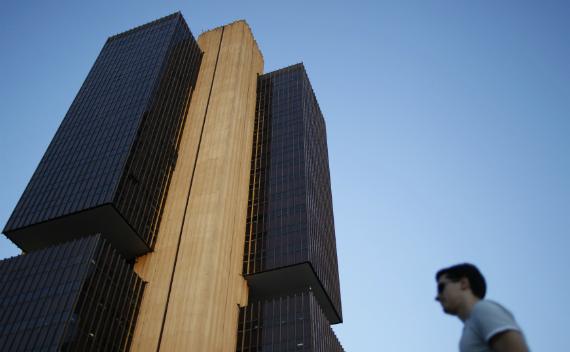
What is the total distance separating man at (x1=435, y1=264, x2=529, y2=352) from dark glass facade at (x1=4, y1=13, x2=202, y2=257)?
7320cm

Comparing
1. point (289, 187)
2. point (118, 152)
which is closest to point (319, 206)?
point (289, 187)

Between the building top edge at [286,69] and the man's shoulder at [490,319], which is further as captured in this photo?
the building top edge at [286,69]

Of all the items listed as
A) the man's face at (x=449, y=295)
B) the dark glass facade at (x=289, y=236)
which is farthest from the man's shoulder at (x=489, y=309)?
the dark glass facade at (x=289, y=236)

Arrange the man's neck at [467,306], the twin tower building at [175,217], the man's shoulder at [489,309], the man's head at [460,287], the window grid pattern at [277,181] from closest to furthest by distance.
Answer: the man's shoulder at [489,309] → the man's neck at [467,306] → the man's head at [460,287] → the twin tower building at [175,217] → the window grid pattern at [277,181]

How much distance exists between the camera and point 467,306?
5.69 meters

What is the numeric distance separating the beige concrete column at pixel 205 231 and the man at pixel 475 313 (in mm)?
61425

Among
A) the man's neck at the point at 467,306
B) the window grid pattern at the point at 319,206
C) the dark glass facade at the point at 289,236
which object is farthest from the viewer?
the window grid pattern at the point at 319,206

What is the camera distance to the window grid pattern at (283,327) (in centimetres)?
6731

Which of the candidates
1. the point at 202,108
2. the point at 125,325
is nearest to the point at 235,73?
the point at 202,108

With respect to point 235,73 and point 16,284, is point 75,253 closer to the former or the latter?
point 16,284

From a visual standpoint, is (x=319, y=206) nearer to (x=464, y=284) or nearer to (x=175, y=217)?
(x=175, y=217)

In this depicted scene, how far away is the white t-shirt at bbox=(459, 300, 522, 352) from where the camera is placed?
4746 millimetres

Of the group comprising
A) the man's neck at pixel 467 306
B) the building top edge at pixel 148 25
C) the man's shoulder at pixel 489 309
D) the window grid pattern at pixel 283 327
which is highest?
the building top edge at pixel 148 25

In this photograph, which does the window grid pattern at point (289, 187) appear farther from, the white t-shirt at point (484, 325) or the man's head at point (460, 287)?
the white t-shirt at point (484, 325)
